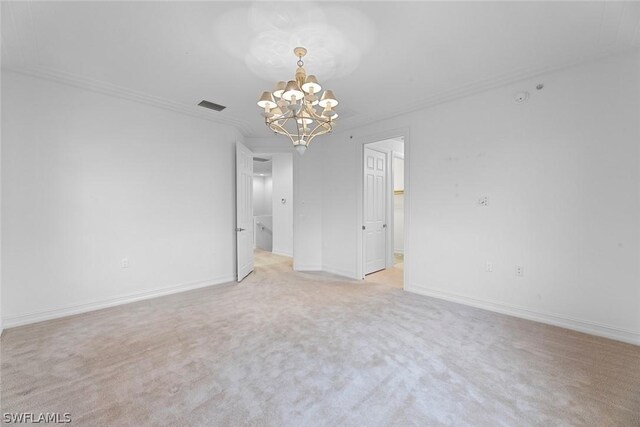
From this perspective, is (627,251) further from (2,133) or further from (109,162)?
(2,133)

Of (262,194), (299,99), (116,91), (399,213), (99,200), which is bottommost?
(399,213)

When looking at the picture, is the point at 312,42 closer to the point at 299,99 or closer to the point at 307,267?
the point at 299,99

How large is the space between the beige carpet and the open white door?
4.85ft

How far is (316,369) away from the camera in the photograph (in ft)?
6.88

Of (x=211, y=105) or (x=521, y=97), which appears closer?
(x=521, y=97)

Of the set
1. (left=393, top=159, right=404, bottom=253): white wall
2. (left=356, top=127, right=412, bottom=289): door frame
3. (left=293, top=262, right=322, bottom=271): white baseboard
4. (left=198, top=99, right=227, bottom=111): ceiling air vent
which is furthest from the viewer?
(left=393, top=159, right=404, bottom=253): white wall

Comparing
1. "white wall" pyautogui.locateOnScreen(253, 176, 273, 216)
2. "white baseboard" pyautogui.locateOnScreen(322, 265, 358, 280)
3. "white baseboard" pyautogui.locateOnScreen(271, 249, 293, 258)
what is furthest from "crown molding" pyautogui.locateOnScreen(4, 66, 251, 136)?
"white wall" pyautogui.locateOnScreen(253, 176, 273, 216)

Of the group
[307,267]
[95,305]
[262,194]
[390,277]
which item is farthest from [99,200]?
[262,194]

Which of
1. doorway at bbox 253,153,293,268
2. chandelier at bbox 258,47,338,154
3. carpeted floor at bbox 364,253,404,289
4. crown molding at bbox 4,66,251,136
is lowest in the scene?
carpeted floor at bbox 364,253,404,289

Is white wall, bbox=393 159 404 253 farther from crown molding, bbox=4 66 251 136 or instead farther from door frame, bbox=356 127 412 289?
crown molding, bbox=4 66 251 136

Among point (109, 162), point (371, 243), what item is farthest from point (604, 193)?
point (109, 162)

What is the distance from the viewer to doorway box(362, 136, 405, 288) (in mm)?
4773

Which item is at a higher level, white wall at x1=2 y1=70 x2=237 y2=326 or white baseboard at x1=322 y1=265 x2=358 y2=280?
white wall at x1=2 y1=70 x2=237 y2=326

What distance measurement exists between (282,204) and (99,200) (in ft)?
14.0
